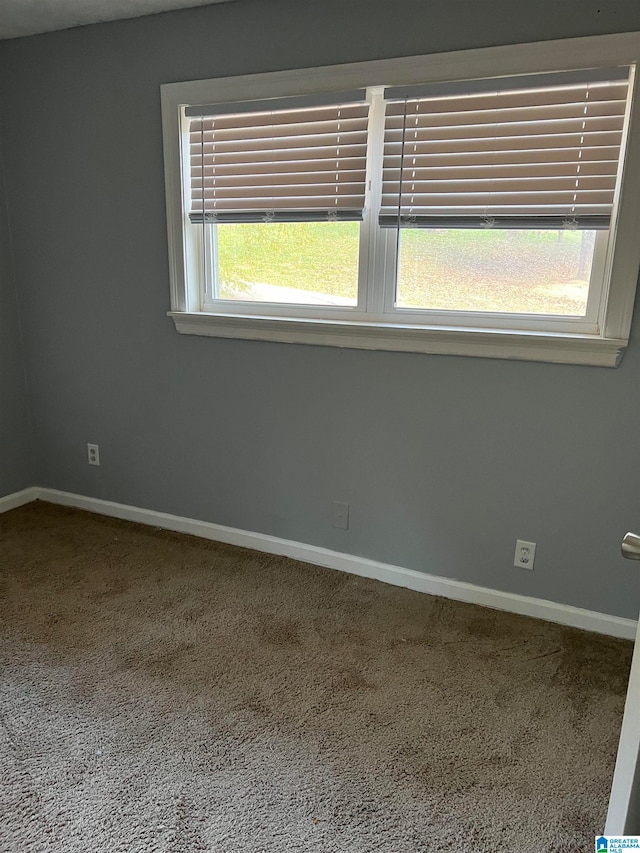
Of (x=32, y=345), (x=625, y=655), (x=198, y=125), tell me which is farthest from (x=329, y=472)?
(x=32, y=345)

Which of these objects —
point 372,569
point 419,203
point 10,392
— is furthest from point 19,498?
point 419,203

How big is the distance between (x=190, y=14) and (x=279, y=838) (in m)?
2.87

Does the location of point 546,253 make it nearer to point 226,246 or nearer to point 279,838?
point 226,246

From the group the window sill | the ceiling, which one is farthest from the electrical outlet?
the ceiling

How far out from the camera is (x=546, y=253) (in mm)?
2166

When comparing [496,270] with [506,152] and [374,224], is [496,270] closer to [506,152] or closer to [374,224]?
[506,152]

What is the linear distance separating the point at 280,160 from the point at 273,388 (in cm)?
94

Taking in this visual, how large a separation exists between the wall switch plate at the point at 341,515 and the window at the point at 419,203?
2.34 ft

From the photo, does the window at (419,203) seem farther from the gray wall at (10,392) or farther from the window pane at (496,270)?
the gray wall at (10,392)

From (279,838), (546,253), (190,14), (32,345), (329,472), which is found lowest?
(279,838)

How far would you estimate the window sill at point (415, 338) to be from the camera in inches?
82.1

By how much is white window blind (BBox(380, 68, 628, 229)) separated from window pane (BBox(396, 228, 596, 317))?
0.07 metres

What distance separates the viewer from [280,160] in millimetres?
2432

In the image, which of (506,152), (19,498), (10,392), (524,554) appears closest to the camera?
(506,152)
